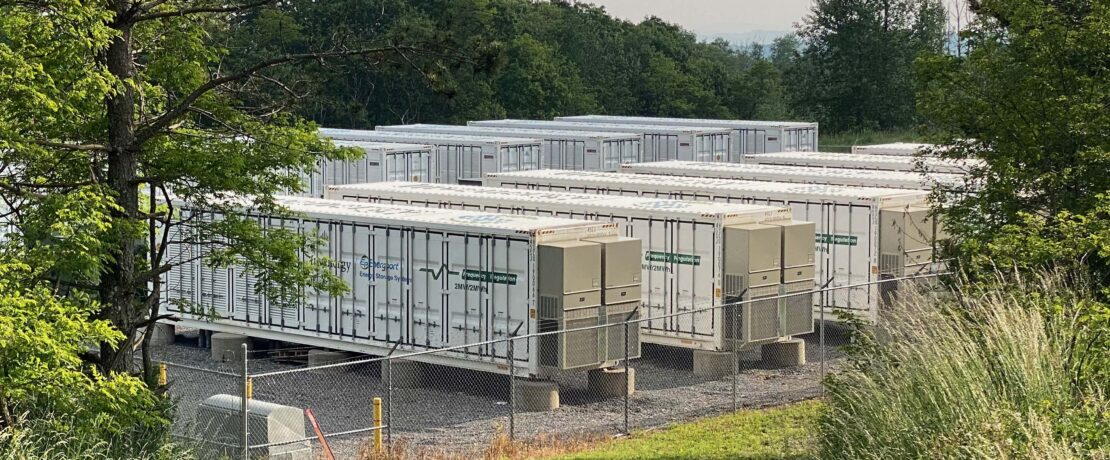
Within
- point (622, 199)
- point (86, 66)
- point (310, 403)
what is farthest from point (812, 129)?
point (86, 66)

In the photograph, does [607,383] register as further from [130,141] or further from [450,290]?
[130,141]

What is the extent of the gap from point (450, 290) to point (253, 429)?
6.69m

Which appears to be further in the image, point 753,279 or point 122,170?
point 753,279

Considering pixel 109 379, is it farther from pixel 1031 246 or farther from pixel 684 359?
pixel 684 359

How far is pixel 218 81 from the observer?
17266 millimetres

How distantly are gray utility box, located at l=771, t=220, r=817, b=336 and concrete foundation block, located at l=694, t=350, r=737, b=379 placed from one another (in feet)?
3.60

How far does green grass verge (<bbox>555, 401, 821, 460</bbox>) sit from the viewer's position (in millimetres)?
17711

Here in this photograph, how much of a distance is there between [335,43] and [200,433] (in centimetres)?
461

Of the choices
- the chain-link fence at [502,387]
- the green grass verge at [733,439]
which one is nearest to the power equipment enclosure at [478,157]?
the chain-link fence at [502,387]

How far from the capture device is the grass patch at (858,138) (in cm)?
6900

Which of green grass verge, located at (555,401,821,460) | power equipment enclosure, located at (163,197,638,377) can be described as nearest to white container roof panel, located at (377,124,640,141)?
power equipment enclosure, located at (163,197,638,377)

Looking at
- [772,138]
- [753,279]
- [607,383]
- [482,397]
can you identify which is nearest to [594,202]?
[753,279]

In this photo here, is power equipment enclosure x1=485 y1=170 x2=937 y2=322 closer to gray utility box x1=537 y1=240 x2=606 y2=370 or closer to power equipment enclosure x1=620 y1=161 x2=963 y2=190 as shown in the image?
power equipment enclosure x1=620 y1=161 x2=963 y2=190

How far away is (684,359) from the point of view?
2662cm
